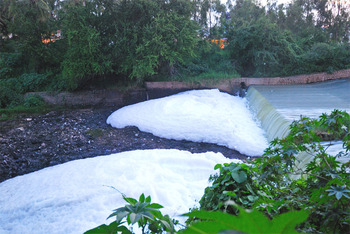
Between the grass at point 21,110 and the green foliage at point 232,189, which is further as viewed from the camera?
the grass at point 21,110

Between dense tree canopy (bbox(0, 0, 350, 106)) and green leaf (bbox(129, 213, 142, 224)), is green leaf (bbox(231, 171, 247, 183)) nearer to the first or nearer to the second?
green leaf (bbox(129, 213, 142, 224))

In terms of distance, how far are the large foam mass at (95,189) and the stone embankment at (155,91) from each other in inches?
254

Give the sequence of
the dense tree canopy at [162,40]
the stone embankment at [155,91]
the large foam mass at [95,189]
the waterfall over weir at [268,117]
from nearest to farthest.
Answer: the large foam mass at [95,189] < the waterfall over weir at [268,117] < the dense tree canopy at [162,40] < the stone embankment at [155,91]

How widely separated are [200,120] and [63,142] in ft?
12.9

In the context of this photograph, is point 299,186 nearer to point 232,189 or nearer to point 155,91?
point 232,189

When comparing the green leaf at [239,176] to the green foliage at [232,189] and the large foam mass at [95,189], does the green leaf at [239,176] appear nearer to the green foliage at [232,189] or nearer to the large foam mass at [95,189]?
the green foliage at [232,189]

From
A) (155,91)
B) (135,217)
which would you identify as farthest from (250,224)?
(155,91)

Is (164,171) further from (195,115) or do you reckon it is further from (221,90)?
(221,90)

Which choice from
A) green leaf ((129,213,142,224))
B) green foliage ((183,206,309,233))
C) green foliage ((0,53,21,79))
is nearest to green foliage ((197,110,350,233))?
green leaf ((129,213,142,224))

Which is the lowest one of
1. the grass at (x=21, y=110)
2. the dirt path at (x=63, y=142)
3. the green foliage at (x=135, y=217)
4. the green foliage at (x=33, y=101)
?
the dirt path at (x=63, y=142)

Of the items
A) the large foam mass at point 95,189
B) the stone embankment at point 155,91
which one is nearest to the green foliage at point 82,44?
the stone embankment at point 155,91

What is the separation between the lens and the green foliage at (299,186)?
1.26m

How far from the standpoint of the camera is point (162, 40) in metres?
10.7

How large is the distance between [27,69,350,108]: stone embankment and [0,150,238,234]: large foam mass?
21.2ft
